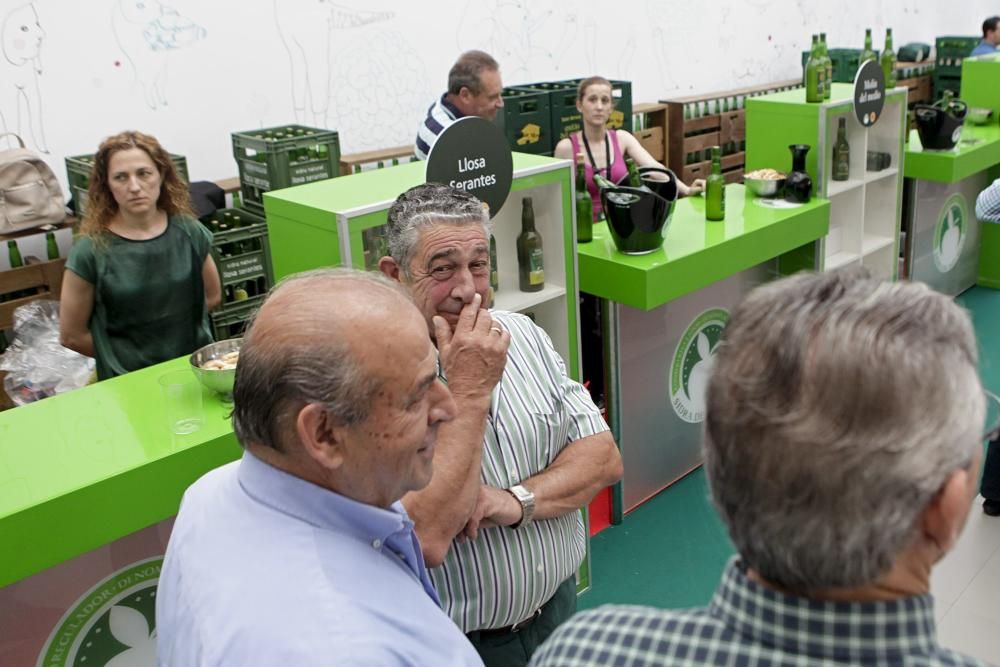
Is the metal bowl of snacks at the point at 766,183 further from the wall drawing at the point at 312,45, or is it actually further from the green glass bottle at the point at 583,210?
the wall drawing at the point at 312,45

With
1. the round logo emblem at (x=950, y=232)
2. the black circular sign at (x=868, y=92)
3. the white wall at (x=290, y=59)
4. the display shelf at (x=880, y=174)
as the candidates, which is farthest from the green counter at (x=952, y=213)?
the white wall at (x=290, y=59)

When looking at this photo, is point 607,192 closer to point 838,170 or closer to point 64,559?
point 838,170

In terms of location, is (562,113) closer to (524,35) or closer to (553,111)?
(553,111)

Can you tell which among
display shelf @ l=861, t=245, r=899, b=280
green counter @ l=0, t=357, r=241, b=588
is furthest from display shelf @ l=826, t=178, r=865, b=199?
green counter @ l=0, t=357, r=241, b=588

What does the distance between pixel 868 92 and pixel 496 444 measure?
3.61 meters

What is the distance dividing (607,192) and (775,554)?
2997mm

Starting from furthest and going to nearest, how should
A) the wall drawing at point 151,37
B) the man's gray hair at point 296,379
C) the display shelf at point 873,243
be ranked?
the display shelf at point 873,243 < the wall drawing at point 151,37 < the man's gray hair at point 296,379

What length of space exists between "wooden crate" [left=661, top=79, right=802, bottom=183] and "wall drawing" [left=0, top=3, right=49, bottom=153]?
503 cm

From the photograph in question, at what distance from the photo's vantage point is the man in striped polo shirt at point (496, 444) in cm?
186

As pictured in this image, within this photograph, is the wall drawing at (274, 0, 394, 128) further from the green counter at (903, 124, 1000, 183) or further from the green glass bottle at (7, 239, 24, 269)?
the green counter at (903, 124, 1000, 183)

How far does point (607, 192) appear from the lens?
377 centimetres

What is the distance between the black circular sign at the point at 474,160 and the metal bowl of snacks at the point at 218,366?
0.77 meters

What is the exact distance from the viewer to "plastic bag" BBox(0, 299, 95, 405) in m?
3.74

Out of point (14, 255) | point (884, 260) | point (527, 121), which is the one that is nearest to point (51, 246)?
point (14, 255)
